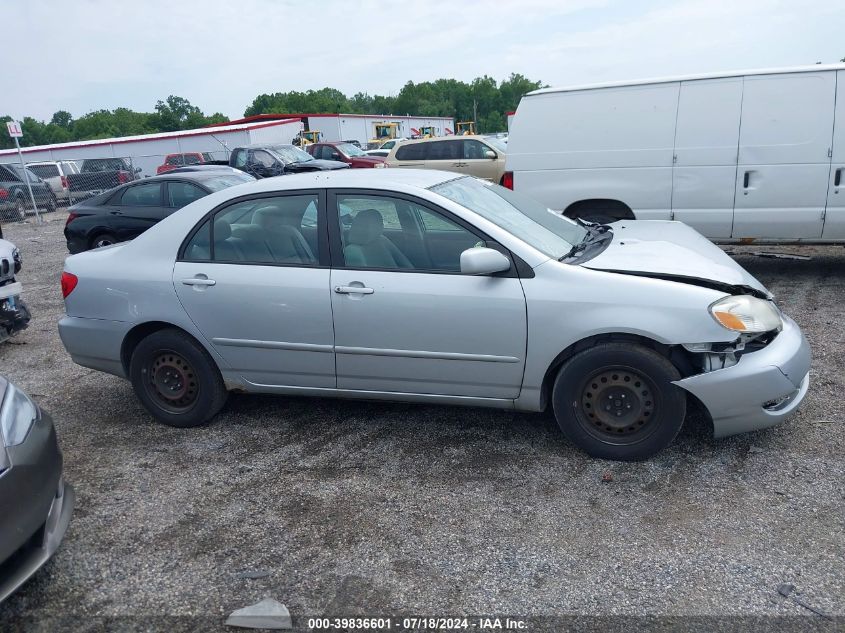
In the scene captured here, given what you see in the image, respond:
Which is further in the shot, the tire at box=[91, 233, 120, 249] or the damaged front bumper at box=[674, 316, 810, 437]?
the tire at box=[91, 233, 120, 249]

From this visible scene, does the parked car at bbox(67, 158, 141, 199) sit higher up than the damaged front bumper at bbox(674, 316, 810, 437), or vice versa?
the parked car at bbox(67, 158, 141, 199)

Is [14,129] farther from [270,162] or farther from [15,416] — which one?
[15,416]

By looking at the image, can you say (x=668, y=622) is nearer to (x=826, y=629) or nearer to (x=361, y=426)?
(x=826, y=629)

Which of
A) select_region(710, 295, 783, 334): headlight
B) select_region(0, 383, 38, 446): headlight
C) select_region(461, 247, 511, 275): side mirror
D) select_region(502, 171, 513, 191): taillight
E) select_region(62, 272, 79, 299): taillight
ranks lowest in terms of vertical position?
select_region(0, 383, 38, 446): headlight

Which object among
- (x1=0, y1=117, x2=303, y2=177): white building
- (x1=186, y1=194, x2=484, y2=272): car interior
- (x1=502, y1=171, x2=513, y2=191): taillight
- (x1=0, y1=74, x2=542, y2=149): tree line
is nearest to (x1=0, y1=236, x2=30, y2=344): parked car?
(x1=186, y1=194, x2=484, y2=272): car interior

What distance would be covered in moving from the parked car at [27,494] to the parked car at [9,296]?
11.8 ft

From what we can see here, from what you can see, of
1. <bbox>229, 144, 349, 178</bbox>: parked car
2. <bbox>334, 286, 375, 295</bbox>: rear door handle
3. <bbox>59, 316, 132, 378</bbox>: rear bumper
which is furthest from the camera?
<bbox>229, 144, 349, 178</bbox>: parked car

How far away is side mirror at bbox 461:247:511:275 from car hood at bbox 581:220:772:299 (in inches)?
19.4

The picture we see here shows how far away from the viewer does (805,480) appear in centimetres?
336

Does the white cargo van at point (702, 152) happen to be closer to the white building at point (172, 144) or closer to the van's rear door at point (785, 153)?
the van's rear door at point (785, 153)

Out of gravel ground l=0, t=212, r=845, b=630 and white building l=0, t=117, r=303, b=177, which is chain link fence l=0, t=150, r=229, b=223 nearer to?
white building l=0, t=117, r=303, b=177

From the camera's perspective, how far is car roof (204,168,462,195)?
13.2 ft

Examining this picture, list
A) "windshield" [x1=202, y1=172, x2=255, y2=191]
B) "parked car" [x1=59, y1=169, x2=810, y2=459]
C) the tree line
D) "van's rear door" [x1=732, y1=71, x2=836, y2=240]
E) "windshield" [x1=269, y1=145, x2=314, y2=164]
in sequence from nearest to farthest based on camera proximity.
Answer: "parked car" [x1=59, y1=169, x2=810, y2=459] → "van's rear door" [x1=732, y1=71, x2=836, y2=240] → "windshield" [x1=202, y1=172, x2=255, y2=191] → "windshield" [x1=269, y1=145, x2=314, y2=164] → the tree line

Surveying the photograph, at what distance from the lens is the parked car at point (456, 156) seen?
596 inches
